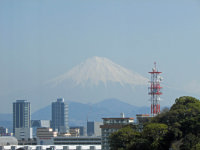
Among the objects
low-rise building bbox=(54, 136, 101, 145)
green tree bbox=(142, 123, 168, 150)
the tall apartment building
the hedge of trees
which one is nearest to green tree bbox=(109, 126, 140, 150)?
the hedge of trees

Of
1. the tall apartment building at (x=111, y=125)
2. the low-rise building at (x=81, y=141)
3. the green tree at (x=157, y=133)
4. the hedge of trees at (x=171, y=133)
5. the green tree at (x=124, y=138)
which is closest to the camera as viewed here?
the hedge of trees at (x=171, y=133)

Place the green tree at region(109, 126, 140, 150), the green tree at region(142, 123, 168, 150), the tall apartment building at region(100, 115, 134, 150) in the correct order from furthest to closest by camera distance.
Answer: the tall apartment building at region(100, 115, 134, 150) → the green tree at region(109, 126, 140, 150) → the green tree at region(142, 123, 168, 150)

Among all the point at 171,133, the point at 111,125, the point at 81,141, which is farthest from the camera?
the point at 81,141

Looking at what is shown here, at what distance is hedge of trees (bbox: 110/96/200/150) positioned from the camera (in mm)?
84375

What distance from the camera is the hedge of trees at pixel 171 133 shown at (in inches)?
3322

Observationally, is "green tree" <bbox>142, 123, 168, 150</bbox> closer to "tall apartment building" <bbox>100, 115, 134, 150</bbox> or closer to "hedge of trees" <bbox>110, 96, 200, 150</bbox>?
"hedge of trees" <bbox>110, 96, 200, 150</bbox>

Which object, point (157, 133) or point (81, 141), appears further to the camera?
point (81, 141)

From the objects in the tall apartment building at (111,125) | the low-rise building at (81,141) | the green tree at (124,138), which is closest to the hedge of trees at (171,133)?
the green tree at (124,138)

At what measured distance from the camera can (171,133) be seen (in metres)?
87.5

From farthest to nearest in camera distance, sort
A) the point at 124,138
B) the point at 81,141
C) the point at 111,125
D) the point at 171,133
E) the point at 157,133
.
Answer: the point at 81,141 < the point at 111,125 < the point at 124,138 < the point at 171,133 < the point at 157,133

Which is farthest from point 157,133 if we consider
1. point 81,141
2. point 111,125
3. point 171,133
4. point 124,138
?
point 81,141

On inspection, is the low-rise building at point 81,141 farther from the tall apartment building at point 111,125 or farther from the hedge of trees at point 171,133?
the hedge of trees at point 171,133

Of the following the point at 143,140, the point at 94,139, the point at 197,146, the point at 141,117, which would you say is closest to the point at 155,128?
the point at 143,140

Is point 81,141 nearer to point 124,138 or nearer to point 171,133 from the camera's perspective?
point 124,138
